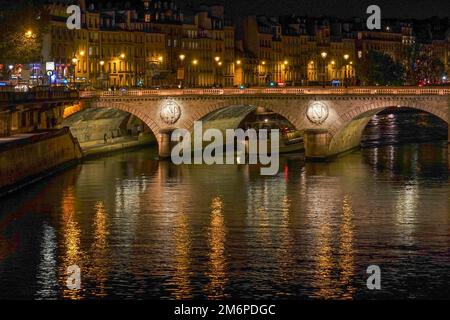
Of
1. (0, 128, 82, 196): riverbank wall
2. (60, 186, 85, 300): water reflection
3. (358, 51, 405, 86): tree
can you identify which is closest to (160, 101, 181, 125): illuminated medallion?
(0, 128, 82, 196): riverbank wall

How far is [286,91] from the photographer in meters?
105

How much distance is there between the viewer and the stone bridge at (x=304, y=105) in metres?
99.7

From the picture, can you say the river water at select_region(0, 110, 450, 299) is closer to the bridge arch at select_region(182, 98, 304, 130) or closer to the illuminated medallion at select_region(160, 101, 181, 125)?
the bridge arch at select_region(182, 98, 304, 130)

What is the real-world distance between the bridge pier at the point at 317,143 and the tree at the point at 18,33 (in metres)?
22.8

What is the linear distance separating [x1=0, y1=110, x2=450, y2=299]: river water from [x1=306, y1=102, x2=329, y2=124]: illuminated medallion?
9.24 m

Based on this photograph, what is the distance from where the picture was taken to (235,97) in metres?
106

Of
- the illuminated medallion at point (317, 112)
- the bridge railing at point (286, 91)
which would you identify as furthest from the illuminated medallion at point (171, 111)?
the illuminated medallion at point (317, 112)

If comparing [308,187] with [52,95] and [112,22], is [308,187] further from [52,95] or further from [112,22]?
[112,22]

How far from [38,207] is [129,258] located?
1602cm

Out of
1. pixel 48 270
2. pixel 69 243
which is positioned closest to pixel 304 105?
pixel 69 243

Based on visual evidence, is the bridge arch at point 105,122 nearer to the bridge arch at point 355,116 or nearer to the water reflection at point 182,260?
the bridge arch at point 355,116

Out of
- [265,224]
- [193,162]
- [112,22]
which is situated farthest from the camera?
[112,22]
